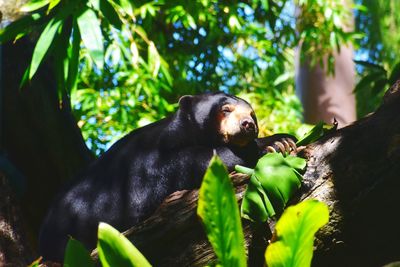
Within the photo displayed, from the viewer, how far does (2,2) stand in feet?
12.0

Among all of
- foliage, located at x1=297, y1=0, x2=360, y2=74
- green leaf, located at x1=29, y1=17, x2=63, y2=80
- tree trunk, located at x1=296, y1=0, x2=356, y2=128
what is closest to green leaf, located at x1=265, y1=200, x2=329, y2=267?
green leaf, located at x1=29, y1=17, x2=63, y2=80

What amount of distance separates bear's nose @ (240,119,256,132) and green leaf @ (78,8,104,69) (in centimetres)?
80

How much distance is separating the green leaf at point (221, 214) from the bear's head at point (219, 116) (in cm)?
143

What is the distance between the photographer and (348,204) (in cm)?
219

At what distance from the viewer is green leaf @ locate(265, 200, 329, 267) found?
6.16 ft

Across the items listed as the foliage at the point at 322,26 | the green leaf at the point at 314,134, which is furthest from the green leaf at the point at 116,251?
the foliage at the point at 322,26

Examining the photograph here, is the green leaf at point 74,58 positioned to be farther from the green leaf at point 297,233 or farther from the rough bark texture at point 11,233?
the green leaf at point 297,233

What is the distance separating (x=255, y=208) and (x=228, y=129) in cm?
129

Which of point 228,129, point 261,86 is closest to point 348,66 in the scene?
point 261,86

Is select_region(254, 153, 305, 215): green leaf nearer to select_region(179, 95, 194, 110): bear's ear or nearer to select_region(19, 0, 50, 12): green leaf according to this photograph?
select_region(179, 95, 194, 110): bear's ear

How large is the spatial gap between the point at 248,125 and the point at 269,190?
3.81ft

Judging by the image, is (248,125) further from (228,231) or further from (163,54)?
(163,54)

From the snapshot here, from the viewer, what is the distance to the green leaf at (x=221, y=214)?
1.85 m

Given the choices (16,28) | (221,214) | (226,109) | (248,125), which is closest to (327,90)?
(226,109)
